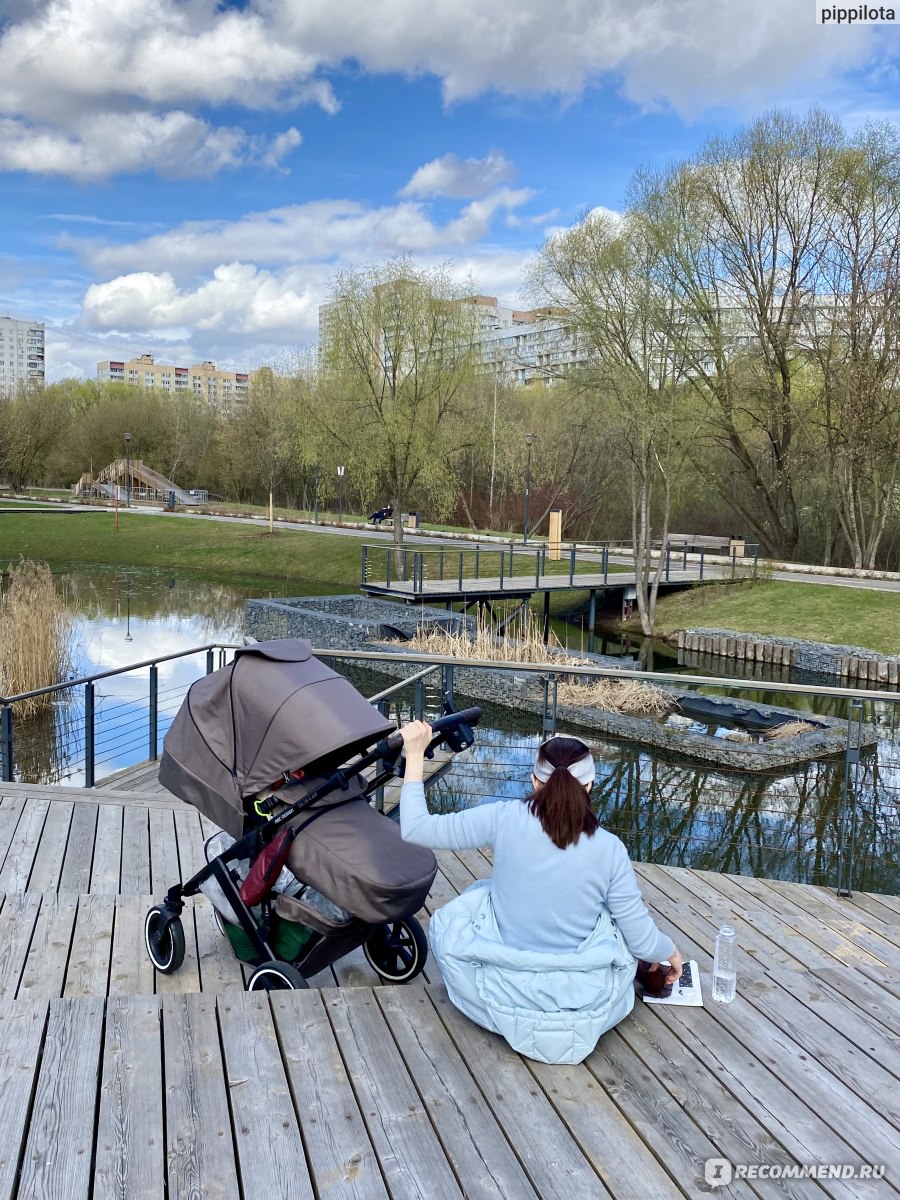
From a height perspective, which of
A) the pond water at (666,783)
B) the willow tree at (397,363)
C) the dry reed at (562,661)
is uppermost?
the willow tree at (397,363)

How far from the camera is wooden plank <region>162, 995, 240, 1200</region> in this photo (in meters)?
2.21

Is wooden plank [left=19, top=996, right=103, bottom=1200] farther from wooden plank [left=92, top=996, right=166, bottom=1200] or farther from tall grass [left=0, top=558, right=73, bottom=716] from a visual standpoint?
tall grass [left=0, top=558, right=73, bottom=716]

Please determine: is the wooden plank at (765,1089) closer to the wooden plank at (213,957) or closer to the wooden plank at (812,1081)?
the wooden plank at (812,1081)

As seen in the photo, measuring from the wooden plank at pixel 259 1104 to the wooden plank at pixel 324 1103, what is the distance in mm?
31

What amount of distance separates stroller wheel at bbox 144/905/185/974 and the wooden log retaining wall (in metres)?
18.0

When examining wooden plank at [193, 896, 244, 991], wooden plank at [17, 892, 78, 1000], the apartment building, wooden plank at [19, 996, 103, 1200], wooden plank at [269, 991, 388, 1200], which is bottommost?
wooden plank at [193, 896, 244, 991]

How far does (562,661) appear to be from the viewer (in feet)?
51.9

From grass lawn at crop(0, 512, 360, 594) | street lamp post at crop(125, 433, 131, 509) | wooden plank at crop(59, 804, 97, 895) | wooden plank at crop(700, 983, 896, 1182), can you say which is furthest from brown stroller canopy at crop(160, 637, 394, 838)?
street lamp post at crop(125, 433, 131, 509)

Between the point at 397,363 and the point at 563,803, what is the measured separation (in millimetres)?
27384

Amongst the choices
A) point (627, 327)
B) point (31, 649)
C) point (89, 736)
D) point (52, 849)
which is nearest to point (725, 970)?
point (52, 849)

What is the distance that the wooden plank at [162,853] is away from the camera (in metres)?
4.57

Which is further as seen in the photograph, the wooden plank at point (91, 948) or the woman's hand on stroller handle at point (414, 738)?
the wooden plank at point (91, 948)

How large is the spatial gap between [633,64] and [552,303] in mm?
7457

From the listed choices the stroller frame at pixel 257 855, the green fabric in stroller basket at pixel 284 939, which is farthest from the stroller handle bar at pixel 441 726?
the green fabric in stroller basket at pixel 284 939
